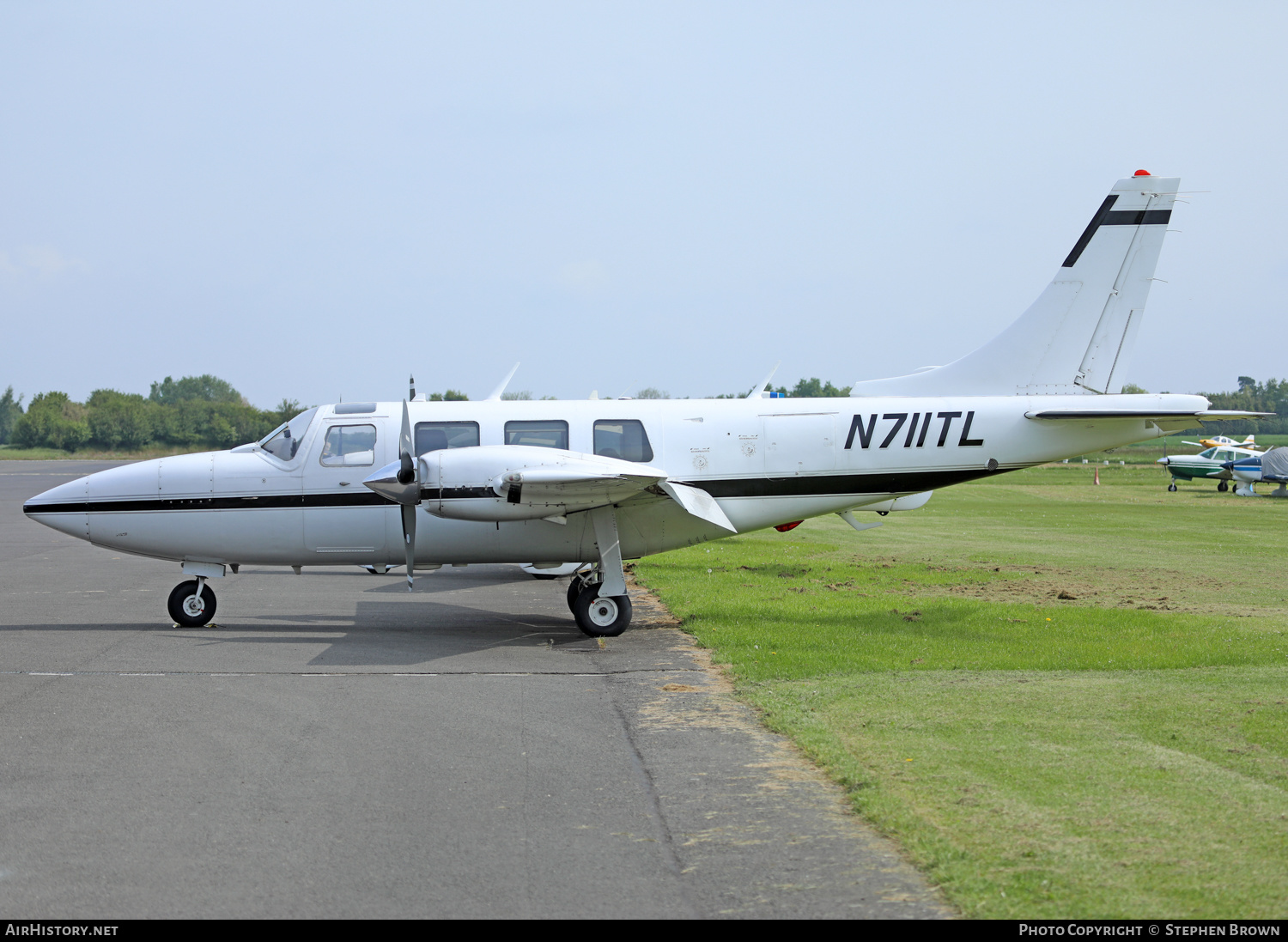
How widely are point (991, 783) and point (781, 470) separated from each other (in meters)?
7.56

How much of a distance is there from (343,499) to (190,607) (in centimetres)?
260

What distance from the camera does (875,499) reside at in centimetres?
1450

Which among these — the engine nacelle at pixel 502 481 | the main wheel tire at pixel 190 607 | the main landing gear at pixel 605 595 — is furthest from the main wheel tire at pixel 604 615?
the main wheel tire at pixel 190 607

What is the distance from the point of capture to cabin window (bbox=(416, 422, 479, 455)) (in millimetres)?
13797

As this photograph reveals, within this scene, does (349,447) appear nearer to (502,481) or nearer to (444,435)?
(444,435)

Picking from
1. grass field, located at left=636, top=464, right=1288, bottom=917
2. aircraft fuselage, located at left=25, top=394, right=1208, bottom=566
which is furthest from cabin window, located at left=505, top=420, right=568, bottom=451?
grass field, located at left=636, top=464, right=1288, bottom=917

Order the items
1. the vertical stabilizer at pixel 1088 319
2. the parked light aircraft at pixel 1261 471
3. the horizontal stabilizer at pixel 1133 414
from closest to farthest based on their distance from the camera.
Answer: the horizontal stabilizer at pixel 1133 414
the vertical stabilizer at pixel 1088 319
the parked light aircraft at pixel 1261 471

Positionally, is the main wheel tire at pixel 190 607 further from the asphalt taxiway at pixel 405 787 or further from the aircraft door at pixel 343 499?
the aircraft door at pixel 343 499

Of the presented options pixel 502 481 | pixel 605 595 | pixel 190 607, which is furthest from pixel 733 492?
pixel 190 607

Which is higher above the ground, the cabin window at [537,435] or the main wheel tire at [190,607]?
the cabin window at [537,435]

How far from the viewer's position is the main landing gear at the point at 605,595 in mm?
13430

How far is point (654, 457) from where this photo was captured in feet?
46.0

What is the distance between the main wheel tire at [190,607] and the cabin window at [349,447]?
99.3 inches
